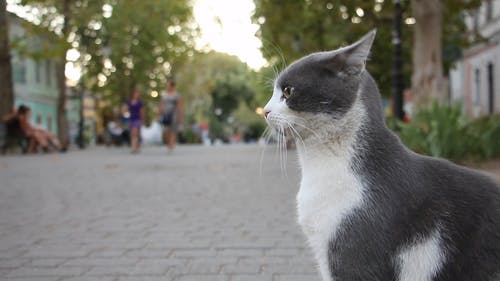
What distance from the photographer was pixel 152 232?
531 cm

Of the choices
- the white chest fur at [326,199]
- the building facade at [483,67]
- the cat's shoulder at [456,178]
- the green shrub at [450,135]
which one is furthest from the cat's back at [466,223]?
the building facade at [483,67]

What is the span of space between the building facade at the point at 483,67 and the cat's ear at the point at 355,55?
29.2 meters

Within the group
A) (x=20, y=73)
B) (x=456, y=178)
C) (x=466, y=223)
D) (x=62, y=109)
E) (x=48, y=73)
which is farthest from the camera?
(x=48, y=73)

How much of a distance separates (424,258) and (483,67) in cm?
3554

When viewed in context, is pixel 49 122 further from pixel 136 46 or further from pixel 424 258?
pixel 424 258

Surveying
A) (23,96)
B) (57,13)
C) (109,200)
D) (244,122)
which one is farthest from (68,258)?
(244,122)

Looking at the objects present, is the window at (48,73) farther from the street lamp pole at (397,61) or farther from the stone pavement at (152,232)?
the street lamp pole at (397,61)

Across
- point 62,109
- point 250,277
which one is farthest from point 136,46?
point 250,277

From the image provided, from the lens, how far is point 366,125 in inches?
97.2

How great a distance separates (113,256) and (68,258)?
1.14 ft

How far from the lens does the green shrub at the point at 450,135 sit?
28.8 feet

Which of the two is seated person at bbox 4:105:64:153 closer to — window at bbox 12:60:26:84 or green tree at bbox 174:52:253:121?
green tree at bbox 174:52:253:121

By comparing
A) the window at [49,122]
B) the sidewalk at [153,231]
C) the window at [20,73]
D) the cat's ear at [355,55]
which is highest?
the window at [20,73]

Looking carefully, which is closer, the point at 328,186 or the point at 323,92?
the point at 328,186
